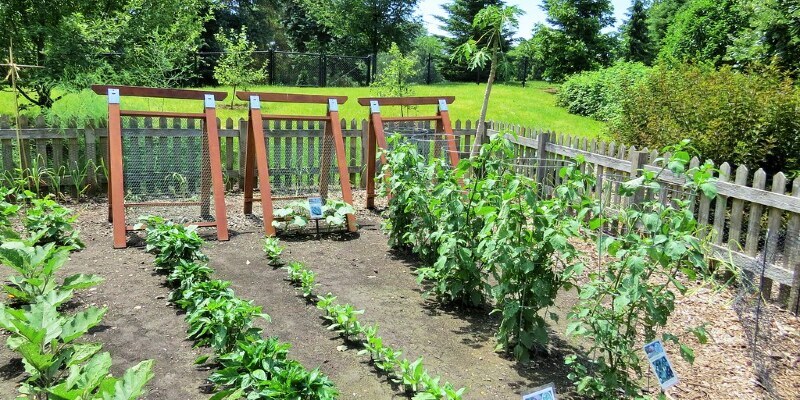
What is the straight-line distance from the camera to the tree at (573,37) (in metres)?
29.1

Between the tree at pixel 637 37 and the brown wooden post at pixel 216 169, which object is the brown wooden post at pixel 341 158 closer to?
the brown wooden post at pixel 216 169

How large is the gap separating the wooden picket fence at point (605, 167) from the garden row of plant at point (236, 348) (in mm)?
2139

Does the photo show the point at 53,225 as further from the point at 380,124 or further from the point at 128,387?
the point at 128,387

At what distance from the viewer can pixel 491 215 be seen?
139 inches

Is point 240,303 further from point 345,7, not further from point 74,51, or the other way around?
point 345,7

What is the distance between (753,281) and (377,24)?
102ft

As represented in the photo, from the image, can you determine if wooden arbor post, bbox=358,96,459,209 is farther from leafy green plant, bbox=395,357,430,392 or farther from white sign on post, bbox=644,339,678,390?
white sign on post, bbox=644,339,678,390

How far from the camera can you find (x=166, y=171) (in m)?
7.56

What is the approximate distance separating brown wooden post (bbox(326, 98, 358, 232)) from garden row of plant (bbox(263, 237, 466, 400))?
150cm

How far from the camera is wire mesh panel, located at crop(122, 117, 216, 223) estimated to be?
717cm

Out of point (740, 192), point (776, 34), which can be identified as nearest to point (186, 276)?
point (740, 192)

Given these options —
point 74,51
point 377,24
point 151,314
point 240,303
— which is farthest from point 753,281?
point 377,24

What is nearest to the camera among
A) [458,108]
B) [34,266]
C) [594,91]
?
[34,266]

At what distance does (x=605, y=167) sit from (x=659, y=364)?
4.54 m
